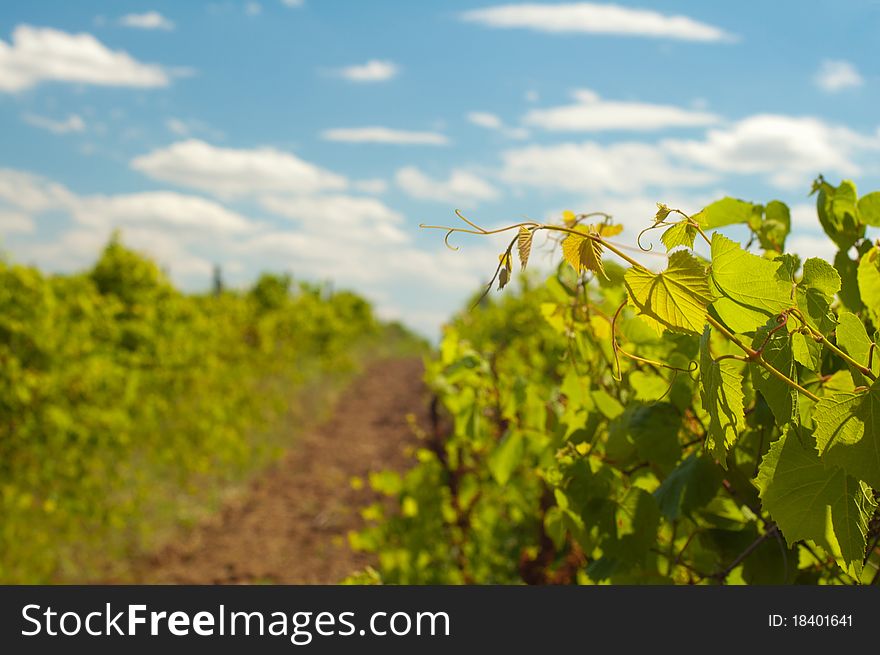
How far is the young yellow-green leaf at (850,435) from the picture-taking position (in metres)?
0.87

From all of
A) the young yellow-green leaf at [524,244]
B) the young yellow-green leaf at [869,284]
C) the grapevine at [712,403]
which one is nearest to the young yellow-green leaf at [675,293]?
the grapevine at [712,403]

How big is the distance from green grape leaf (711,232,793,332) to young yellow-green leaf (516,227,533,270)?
0.21 m

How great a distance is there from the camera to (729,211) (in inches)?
59.3

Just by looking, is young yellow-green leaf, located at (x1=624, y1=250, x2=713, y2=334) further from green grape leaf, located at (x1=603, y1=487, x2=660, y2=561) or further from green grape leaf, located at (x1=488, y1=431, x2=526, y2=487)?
green grape leaf, located at (x1=488, y1=431, x2=526, y2=487)

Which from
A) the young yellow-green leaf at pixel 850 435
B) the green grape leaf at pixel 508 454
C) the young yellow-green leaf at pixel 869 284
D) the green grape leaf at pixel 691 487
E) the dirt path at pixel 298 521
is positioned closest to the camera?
the young yellow-green leaf at pixel 850 435

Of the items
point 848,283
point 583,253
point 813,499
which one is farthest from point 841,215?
point 583,253

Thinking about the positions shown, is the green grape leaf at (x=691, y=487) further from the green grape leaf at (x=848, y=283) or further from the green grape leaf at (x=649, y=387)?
the green grape leaf at (x=848, y=283)

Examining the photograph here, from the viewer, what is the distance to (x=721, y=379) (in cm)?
94

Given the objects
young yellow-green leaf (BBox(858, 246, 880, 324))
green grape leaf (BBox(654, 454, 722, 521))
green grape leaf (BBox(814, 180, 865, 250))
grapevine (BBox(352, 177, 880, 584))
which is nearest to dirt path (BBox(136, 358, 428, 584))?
grapevine (BBox(352, 177, 880, 584))

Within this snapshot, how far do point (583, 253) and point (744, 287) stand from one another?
0.19 meters

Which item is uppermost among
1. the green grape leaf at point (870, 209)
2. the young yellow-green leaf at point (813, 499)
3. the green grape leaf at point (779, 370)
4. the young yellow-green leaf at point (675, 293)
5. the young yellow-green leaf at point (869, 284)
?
the green grape leaf at point (870, 209)

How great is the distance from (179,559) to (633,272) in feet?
23.1

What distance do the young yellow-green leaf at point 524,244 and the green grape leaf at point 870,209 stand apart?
799 mm

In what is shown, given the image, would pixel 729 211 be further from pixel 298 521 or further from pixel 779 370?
pixel 298 521
